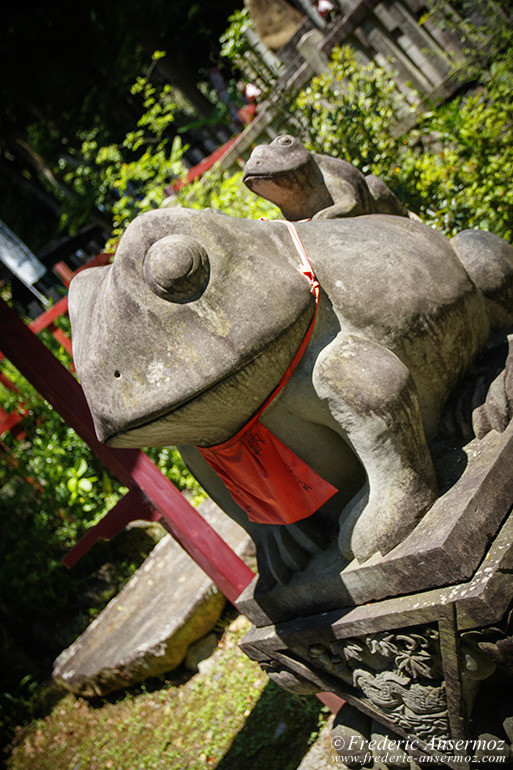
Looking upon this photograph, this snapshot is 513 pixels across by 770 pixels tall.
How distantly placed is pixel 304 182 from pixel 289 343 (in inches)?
29.7

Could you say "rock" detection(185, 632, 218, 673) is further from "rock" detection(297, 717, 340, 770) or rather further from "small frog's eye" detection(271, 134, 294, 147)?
"small frog's eye" detection(271, 134, 294, 147)

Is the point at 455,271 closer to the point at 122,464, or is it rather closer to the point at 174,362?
the point at 174,362

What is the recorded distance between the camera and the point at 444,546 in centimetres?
149

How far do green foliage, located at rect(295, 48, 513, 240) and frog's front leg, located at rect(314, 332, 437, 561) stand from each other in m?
2.55

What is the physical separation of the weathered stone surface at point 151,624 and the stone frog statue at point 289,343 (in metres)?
2.66

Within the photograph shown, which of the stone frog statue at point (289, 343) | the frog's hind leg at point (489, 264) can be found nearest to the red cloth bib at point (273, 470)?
the stone frog statue at point (289, 343)

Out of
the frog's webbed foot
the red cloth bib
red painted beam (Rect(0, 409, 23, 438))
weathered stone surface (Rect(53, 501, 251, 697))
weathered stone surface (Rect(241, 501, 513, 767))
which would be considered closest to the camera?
weathered stone surface (Rect(241, 501, 513, 767))

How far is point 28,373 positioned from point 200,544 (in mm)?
1224

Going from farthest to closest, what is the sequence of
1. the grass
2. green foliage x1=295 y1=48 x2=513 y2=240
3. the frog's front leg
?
1. green foliage x1=295 y1=48 x2=513 y2=240
2. the grass
3. the frog's front leg

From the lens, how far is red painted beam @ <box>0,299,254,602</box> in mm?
2832

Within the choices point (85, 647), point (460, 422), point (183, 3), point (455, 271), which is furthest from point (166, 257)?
point (183, 3)

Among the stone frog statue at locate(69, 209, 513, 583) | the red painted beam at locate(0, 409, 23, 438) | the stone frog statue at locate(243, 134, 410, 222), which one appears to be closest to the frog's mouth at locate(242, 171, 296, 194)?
the stone frog statue at locate(243, 134, 410, 222)

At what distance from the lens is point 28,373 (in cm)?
289

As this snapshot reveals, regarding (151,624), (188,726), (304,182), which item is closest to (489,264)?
(304,182)
